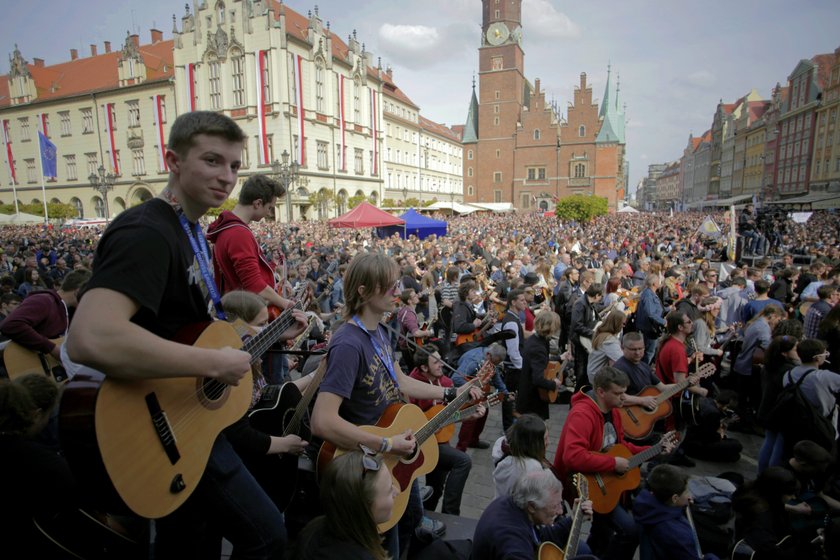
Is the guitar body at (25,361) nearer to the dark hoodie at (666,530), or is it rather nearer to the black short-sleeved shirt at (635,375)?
the dark hoodie at (666,530)

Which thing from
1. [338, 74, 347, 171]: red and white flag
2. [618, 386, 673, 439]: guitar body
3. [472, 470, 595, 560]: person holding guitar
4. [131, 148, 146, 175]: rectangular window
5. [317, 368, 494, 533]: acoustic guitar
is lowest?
[618, 386, 673, 439]: guitar body

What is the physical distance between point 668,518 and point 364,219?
16660 millimetres

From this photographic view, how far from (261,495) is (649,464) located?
15.2ft

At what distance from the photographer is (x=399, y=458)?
2.50 m

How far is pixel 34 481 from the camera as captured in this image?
2000mm

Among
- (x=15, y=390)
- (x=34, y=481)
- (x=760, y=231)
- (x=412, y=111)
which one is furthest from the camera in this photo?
(x=412, y=111)

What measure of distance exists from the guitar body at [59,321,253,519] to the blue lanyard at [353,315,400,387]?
2.54ft

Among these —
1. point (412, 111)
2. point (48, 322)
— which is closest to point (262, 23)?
point (412, 111)

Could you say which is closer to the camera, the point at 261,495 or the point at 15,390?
the point at 261,495

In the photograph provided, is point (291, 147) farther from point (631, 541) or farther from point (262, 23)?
point (631, 541)

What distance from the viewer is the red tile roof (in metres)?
48.2

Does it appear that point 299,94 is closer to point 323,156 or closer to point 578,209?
point 323,156

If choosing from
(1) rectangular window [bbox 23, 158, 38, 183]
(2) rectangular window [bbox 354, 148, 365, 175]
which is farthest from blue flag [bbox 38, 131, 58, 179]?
(1) rectangular window [bbox 23, 158, 38, 183]

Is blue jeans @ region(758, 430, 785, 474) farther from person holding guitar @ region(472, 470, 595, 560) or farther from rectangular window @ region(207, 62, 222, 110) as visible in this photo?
rectangular window @ region(207, 62, 222, 110)
